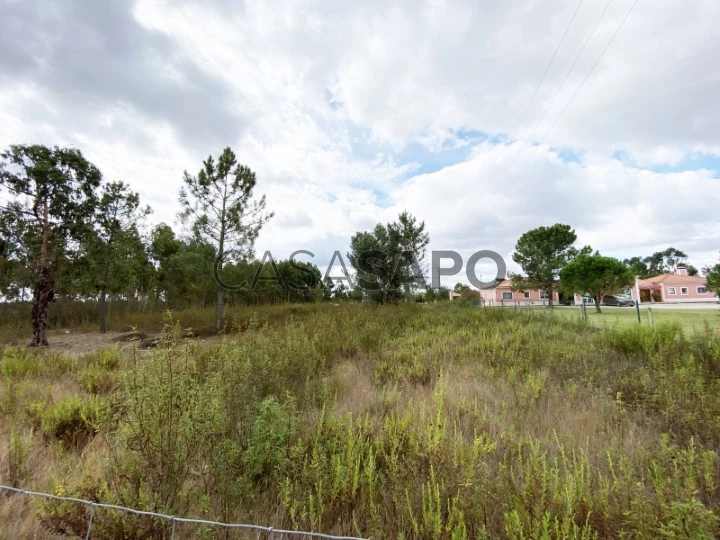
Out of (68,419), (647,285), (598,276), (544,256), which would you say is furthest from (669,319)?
(647,285)

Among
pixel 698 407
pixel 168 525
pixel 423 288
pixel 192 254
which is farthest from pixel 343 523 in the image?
pixel 423 288

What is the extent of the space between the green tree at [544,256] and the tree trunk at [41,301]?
119 ft

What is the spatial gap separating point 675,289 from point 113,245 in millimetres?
63033

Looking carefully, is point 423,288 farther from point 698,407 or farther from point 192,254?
point 698,407

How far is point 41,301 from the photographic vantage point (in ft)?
28.6

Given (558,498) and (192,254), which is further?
(192,254)

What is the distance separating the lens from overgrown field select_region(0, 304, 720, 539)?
1677 millimetres

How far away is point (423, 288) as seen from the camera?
63.2 feet

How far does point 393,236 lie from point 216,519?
1743 cm

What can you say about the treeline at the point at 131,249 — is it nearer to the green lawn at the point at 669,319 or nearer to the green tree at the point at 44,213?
the green tree at the point at 44,213

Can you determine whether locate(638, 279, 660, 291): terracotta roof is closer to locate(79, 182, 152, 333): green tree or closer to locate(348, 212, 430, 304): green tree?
locate(348, 212, 430, 304): green tree

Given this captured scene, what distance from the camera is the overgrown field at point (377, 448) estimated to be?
1.68 metres

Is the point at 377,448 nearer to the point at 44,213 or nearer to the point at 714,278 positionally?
the point at 44,213

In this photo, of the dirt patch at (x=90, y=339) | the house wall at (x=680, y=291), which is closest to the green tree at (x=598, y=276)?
the dirt patch at (x=90, y=339)
